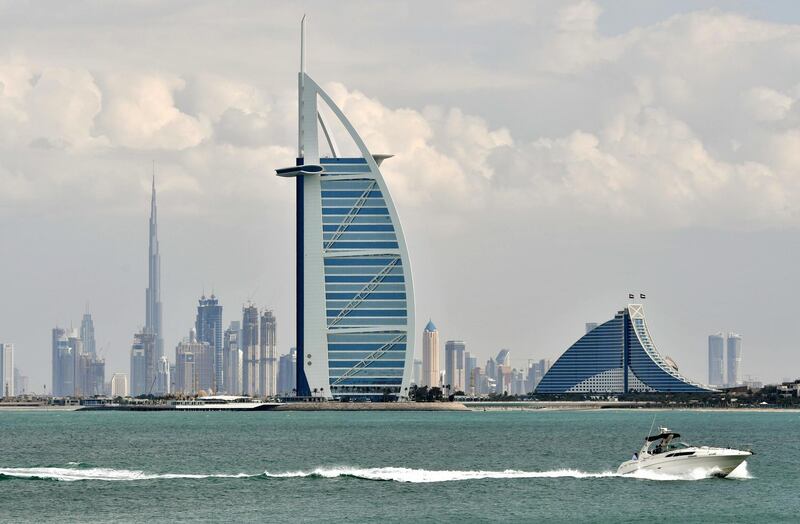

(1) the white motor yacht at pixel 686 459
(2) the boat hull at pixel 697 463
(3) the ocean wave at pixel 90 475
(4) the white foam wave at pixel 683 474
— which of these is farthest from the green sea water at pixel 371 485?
(1) the white motor yacht at pixel 686 459

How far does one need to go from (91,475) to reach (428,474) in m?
23.0

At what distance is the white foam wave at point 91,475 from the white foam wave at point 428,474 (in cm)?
561

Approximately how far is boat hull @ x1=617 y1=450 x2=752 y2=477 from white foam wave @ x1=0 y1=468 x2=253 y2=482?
27833 mm

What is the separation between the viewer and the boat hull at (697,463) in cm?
10031

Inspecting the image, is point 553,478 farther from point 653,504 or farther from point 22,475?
point 22,475

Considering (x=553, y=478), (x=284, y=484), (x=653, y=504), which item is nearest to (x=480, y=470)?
(x=553, y=478)

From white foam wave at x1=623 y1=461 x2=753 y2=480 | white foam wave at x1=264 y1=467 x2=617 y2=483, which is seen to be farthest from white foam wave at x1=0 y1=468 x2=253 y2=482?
white foam wave at x1=623 y1=461 x2=753 y2=480

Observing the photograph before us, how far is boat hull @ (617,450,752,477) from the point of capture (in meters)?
100

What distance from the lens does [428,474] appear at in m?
107

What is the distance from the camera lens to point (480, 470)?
117312 millimetres

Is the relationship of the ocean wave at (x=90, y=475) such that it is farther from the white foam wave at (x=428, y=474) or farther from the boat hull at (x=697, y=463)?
the boat hull at (x=697, y=463)

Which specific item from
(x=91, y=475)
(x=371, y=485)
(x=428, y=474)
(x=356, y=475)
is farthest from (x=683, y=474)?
(x=91, y=475)

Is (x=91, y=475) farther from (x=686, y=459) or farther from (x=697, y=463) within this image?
(x=697, y=463)

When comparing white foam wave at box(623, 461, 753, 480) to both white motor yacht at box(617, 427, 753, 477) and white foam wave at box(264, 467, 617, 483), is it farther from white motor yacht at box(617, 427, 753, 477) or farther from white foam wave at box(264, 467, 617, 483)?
white foam wave at box(264, 467, 617, 483)
